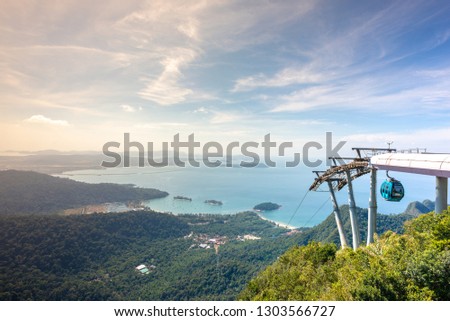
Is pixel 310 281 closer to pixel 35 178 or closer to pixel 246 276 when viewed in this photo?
pixel 246 276

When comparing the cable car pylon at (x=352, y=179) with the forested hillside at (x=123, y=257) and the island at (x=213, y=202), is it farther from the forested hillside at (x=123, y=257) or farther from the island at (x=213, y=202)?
the island at (x=213, y=202)

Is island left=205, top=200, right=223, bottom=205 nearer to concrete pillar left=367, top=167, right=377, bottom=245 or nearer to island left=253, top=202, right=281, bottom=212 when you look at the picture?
island left=253, top=202, right=281, bottom=212

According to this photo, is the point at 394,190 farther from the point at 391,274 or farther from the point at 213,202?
the point at 213,202

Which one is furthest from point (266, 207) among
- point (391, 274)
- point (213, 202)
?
point (391, 274)

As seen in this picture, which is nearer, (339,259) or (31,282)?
→ (339,259)


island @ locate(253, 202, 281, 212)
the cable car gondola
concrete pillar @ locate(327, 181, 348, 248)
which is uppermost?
the cable car gondola

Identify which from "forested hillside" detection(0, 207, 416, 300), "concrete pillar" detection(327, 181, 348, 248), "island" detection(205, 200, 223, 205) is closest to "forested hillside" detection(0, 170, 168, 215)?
"forested hillside" detection(0, 207, 416, 300)
